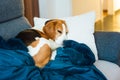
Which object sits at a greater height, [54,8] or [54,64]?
[54,8]

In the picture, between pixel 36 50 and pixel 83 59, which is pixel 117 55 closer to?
pixel 83 59

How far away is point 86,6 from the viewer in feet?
13.3

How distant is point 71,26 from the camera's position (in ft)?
5.23

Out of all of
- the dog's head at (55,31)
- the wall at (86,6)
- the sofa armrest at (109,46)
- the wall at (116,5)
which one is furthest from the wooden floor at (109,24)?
the dog's head at (55,31)

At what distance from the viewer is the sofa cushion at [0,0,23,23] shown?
5.32 ft

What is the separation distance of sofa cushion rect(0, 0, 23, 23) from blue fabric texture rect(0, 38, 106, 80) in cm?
30

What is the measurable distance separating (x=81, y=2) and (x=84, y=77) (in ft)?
9.41

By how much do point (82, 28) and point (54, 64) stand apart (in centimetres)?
40

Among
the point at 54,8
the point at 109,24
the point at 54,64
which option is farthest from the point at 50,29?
the point at 109,24

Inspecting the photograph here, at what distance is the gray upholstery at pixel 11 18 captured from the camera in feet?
5.30

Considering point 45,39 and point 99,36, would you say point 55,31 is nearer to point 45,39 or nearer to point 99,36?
point 45,39

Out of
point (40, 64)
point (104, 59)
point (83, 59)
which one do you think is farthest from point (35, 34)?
point (104, 59)

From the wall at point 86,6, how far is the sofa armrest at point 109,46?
2228 millimetres

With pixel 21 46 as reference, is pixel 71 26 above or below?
above
